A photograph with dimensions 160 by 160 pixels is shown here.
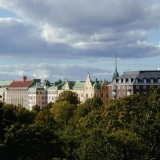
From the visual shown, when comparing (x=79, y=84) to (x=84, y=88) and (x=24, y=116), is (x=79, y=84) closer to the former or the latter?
(x=84, y=88)

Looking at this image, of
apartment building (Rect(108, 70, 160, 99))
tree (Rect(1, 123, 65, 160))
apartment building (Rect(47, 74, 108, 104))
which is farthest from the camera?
apartment building (Rect(47, 74, 108, 104))

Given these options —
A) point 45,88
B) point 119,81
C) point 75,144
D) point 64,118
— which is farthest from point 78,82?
point 75,144

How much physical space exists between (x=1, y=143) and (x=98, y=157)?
368 inches

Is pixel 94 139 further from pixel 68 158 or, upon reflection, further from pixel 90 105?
pixel 90 105

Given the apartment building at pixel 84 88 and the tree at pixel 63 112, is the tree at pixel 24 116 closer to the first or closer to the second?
the tree at pixel 63 112

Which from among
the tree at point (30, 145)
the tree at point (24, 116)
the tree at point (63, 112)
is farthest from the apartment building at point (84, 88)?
the tree at point (30, 145)

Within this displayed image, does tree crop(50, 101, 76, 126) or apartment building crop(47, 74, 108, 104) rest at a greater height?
apartment building crop(47, 74, 108, 104)

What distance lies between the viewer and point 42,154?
148 ft

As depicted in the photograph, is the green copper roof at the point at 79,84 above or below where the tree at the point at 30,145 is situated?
above

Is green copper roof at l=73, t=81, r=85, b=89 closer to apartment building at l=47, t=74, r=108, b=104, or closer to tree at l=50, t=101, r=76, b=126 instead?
apartment building at l=47, t=74, r=108, b=104

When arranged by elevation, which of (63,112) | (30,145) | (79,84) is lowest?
(30,145)

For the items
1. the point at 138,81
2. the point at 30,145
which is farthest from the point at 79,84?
the point at 30,145

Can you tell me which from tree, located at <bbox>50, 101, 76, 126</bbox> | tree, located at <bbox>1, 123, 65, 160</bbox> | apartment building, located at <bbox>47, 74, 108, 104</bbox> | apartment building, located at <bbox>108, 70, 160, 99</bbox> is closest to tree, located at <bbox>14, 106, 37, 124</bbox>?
tree, located at <bbox>50, 101, 76, 126</bbox>

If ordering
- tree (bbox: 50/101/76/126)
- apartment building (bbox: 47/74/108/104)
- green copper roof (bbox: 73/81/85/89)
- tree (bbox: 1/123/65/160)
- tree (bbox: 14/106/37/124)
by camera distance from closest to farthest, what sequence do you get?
1. tree (bbox: 1/123/65/160)
2. tree (bbox: 14/106/37/124)
3. tree (bbox: 50/101/76/126)
4. apartment building (bbox: 47/74/108/104)
5. green copper roof (bbox: 73/81/85/89)
